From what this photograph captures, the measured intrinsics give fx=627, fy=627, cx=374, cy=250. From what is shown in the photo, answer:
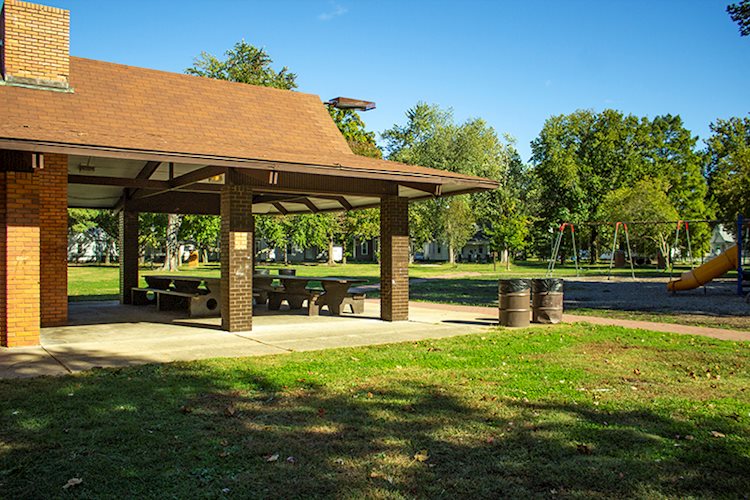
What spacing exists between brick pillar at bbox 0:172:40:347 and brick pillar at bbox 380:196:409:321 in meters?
6.38

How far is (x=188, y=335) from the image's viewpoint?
35.4ft

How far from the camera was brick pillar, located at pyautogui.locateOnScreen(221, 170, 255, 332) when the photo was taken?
11.0m

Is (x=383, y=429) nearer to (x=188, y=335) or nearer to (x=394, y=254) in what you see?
(x=188, y=335)

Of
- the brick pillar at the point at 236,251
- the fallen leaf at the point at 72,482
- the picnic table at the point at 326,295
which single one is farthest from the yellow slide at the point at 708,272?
the fallen leaf at the point at 72,482

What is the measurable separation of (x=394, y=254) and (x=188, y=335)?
4386 millimetres

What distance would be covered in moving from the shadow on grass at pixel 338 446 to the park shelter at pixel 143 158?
352cm

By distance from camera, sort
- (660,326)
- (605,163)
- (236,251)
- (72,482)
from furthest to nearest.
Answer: (605,163) < (660,326) < (236,251) < (72,482)

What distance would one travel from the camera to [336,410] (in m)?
5.91

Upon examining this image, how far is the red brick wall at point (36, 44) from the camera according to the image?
37.9 feet

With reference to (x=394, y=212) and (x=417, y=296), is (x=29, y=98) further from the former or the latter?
(x=417, y=296)

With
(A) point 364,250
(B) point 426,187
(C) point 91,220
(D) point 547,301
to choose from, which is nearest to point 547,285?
(D) point 547,301

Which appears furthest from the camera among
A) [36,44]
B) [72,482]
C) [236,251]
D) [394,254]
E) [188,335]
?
[394,254]

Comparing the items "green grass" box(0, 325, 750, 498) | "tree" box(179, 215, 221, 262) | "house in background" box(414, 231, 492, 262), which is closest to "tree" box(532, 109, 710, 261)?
"house in background" box(414, 231, 492, 262)

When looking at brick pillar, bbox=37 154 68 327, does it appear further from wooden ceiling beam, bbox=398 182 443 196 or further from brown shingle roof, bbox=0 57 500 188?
wooden ceiling beam, bbox=398 182 443 196
